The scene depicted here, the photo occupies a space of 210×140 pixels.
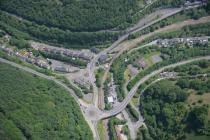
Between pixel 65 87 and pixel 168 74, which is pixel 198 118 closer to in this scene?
pixel 168 74

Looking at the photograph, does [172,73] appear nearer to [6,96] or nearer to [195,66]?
[195,66]

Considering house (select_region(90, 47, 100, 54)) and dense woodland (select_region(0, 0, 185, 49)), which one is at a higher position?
dense woodland (select_region(0, 0, 185, 49))

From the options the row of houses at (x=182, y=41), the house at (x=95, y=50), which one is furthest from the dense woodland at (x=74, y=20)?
the row of houses at (x=182, y=41)

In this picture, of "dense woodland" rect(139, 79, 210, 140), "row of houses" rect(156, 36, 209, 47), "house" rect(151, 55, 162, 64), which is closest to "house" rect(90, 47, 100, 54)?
"house" rect(151, 55, 162, 64)

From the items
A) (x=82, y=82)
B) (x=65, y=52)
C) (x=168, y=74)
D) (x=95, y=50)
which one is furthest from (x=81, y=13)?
(x=168, y=74)

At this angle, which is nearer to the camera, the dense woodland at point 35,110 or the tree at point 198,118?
the dense woodland at point 35,110

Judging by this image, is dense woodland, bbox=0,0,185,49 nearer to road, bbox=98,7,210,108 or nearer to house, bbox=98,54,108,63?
road, bbox=98,7,210,108

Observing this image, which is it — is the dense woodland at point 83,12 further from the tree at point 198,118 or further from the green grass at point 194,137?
the green grass at point 194,137
